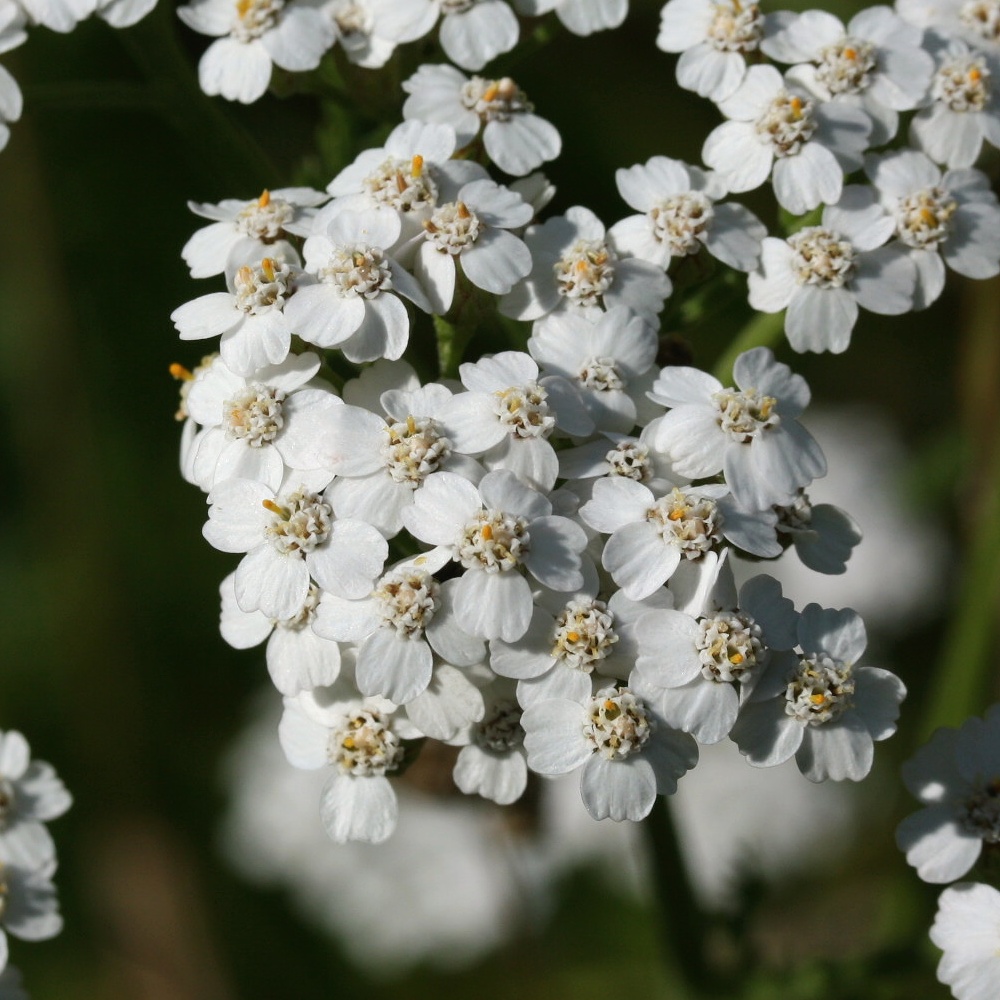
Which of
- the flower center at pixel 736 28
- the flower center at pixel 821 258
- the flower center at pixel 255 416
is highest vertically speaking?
the flower center at pixel 736 28

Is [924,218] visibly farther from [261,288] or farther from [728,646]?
[261,288]

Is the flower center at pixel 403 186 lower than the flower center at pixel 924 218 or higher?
higher

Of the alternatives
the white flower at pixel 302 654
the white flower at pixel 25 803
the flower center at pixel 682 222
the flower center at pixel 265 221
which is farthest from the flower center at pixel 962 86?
A: the white flower at pixel 25 803

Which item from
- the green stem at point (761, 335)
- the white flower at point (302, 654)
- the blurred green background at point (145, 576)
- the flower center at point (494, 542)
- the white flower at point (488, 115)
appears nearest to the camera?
the flower center at point (494, 542)

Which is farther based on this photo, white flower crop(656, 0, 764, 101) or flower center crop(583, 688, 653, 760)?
white flower crop(656, 0, 764, 101)

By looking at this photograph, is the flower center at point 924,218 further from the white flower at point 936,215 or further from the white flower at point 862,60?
the white flower at point 862,60

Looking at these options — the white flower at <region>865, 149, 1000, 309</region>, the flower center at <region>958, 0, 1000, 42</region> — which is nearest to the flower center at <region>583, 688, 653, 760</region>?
the white flower at <region>865, 149, 1000, 309</region>

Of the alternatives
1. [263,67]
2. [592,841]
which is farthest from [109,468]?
[263,67]

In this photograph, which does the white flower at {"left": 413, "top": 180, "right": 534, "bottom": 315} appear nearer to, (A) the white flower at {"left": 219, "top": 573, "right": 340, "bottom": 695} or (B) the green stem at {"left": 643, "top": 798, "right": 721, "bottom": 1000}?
(A) the white flower at {"left": 219, "top": 573, "right": 340, "bottom": 695}
